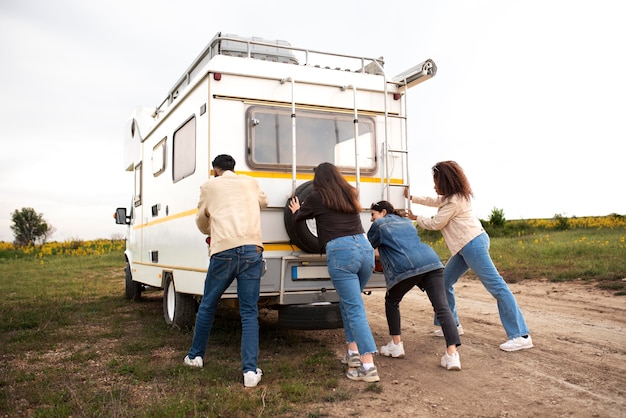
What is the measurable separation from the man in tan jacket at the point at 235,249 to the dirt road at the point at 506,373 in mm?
980

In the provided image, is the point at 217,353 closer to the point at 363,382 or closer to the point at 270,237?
the point at 270,237

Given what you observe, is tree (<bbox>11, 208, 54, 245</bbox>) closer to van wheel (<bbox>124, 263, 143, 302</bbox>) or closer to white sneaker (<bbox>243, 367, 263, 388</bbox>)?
van wheel (<bbox>124, 263, 143, 302</bbox>)

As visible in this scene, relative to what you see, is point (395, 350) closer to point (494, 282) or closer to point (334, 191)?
point (494, 282)

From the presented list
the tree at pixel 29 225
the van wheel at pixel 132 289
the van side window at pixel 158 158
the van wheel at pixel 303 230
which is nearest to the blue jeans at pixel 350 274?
the van wheel at pixel 303 230

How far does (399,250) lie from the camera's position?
17.9ft

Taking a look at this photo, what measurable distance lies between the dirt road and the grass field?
1.54 ft

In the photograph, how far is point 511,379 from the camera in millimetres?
5051

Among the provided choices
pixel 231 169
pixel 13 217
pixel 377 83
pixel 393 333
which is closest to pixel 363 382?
pixel 393 333

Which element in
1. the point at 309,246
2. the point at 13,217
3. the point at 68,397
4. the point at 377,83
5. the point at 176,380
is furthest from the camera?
the point at 13,217

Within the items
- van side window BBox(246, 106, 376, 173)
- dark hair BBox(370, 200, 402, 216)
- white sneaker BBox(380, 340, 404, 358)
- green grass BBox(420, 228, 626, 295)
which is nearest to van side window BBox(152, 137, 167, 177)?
van side window BBox(246, 106, 376, 173)

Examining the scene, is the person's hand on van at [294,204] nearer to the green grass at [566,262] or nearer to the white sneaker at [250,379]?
the white sneaker at [250,379]

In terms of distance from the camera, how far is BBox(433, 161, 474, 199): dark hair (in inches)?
239

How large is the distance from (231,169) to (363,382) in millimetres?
2340

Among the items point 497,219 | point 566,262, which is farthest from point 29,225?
point 566,262
